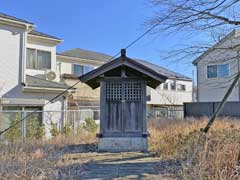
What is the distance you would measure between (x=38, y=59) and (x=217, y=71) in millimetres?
15226

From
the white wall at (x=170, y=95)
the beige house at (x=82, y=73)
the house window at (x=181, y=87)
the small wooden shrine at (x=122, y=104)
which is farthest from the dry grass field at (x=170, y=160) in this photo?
the house window at (x=181, y=87)

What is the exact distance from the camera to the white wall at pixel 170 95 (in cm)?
3434

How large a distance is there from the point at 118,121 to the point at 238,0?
18.0 ft

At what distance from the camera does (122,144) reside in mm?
10594

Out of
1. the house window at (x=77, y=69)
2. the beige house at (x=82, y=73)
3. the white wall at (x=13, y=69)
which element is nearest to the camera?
the white wall at (x=13, y=69)

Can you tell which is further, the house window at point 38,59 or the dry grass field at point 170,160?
the house window at point 38,59

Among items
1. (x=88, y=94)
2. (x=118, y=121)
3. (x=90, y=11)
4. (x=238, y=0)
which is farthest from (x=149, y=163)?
(x=88, y=94)

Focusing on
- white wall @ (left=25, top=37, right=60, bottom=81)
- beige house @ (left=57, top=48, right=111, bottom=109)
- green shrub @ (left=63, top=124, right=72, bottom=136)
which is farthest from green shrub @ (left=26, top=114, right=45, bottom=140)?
beige house @ (left=57, top=48, right=111, bottom=109)

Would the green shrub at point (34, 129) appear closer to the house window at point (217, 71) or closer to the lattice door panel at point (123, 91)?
the lattice door panel at point (123, 91)

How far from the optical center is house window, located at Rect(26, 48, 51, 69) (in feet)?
60.5

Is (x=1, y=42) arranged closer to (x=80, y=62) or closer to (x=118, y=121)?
(x=118, y=121)

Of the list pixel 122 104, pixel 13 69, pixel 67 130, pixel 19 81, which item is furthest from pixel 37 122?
pixel 122 104

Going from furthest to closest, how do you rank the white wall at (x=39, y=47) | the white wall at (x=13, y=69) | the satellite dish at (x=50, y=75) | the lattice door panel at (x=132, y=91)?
the satellite dish at (x=50, y=75)
the white wall at (x=39, y=47)
the white wall at (x=13, y=69)
the lattice door panel at (x=132, y=91)

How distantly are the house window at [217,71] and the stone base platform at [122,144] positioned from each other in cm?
1723
